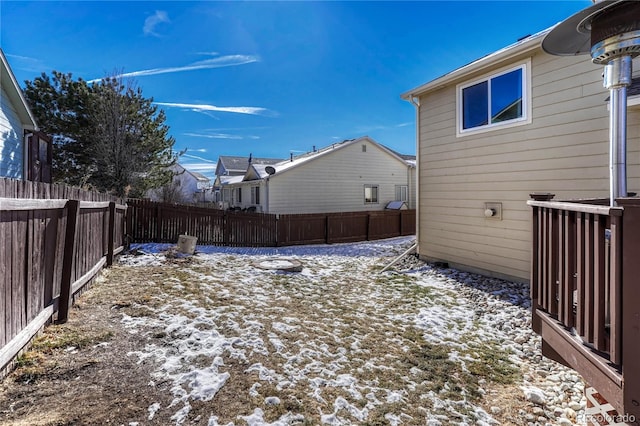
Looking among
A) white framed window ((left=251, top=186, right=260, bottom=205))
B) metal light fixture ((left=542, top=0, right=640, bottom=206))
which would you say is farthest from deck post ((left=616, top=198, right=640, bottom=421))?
white framed window ((left=251, top=186, right=260, bottom=205))

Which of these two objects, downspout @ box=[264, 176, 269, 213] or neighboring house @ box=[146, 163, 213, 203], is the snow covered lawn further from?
neighboring house @ box=[146, 163, 213, 203]

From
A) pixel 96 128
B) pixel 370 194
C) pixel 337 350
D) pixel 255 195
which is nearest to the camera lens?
pixel 337 350

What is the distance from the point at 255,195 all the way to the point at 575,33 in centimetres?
1658

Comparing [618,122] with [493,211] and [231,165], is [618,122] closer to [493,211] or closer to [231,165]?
[493,211]

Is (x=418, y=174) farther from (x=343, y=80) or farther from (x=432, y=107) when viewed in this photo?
(x=343, y=80)

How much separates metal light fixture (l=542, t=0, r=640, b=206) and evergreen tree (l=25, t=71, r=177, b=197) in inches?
577

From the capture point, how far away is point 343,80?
16953 mm

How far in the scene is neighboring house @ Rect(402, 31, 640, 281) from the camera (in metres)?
5.11

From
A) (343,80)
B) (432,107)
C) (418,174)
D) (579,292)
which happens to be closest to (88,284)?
(579,292)

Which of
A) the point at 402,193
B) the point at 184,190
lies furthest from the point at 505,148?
the point at 184,190

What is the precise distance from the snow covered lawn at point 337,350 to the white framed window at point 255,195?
11395 millimetres

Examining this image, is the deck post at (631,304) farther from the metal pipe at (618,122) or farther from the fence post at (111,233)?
the fence post at (111,233)

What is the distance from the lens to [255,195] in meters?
18.3

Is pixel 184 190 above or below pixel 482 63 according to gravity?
below
